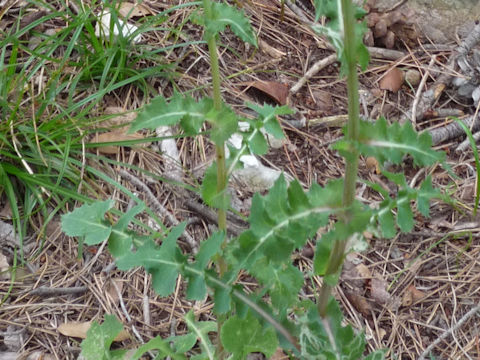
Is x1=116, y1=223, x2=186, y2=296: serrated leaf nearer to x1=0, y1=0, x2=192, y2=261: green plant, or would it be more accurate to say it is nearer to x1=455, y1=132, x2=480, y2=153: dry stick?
x1=0, y1=0, x2=192, y2=261: green plant

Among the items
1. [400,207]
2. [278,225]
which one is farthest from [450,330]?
[278,225]

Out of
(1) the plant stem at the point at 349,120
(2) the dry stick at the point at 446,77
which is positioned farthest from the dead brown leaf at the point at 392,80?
(1) the plant stem at the point at 349,120

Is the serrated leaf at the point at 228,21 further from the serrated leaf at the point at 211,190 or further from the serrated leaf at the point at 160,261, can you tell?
the serrated leaf at the point at 160,261

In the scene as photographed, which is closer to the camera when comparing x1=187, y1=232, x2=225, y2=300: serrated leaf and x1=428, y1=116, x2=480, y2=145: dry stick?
x1=187, y1=232, x2=225, y2=300: serrated leaf

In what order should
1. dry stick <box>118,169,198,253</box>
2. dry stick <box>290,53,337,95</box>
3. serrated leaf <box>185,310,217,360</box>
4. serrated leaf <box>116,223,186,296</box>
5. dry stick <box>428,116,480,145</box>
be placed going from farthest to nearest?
dry stick <box>290,53,337,95</box>
dry stick <box>428,116,480,145</box>
dry stick <box>118,169,198,253</box>
serrated leaf <box>185,310,217,360</box>
serrated leaf <box>116,223,186,296</box>

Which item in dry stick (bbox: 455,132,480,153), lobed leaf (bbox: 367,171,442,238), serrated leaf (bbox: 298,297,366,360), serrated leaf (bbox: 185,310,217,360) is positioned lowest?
serrated leaf (bbox: 185,310,217,360)

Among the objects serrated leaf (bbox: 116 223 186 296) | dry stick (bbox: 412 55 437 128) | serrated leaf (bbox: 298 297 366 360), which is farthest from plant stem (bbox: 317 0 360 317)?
dry stick (bbox: 412 55 437 128)
